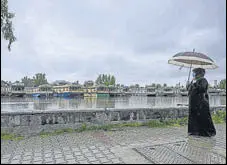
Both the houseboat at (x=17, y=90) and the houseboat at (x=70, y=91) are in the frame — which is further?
the houseboat at (x=70, y=91)

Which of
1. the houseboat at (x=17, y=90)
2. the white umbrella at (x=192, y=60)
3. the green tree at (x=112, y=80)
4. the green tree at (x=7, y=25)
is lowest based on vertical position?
the houseboat at (x=17, y=90)

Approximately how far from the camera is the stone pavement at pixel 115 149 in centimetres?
409

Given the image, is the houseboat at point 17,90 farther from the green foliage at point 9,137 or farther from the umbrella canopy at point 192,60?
the umbrella canopy at point 192,60

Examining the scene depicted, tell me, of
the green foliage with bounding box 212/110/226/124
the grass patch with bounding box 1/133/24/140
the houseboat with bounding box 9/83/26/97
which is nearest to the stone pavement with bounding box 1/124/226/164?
the grass patch with bounding box 1/133/24/140

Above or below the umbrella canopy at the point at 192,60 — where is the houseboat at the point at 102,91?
below

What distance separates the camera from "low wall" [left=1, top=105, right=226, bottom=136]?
20.3 ft

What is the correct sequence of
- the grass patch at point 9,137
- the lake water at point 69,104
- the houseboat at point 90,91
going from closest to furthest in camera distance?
the grass patch at point 9,137 < the lake water at point 69,104 < the houseboat at point 90,91

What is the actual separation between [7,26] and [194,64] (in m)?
6.29

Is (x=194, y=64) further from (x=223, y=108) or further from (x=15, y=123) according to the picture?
(x=15, y=123)

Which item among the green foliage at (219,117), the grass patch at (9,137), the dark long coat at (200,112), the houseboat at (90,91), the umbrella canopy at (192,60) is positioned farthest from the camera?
the houseboat at (90,91)

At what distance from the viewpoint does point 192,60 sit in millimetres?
7051

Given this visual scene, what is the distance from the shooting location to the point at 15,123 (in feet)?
20.4

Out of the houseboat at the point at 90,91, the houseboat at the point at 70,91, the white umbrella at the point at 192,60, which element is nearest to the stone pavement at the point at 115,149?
the white umbrella at the point at 192,60

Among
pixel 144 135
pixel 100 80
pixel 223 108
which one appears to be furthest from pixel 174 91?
pixel 144 135
